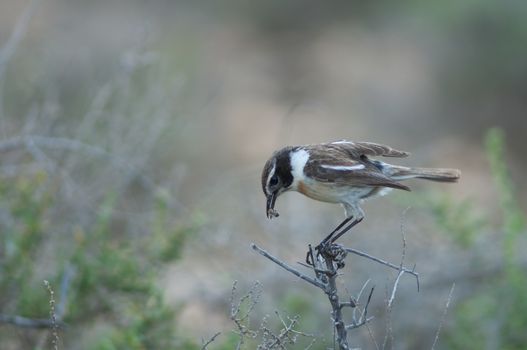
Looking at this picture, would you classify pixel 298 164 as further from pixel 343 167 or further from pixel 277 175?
pixel 343 167

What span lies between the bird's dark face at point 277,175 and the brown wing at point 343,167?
11cm

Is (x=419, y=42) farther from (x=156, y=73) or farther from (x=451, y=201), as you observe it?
(x=451, y=201)

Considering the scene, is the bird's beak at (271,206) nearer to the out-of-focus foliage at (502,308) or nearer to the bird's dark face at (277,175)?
the bird's dark face at (277,175)

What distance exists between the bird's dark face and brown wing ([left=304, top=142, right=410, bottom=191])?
111 mm

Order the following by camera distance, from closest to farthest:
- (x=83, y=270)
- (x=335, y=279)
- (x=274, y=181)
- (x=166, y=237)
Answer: (x=335, y=279) → (x=274, y=181) → (x=83, y=270) → (x=166, y=237)

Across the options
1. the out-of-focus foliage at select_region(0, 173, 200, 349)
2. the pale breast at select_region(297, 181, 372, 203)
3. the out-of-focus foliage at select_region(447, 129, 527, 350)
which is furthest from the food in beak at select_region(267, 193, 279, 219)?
the out-of-focus foliage at select_region(447, 129, 527, 350)

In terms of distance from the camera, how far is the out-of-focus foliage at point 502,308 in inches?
292

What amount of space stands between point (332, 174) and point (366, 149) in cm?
24

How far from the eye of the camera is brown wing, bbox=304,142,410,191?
5.37 meters

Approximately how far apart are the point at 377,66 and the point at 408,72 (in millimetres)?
585

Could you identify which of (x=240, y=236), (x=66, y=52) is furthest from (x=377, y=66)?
(x=240, y=236)

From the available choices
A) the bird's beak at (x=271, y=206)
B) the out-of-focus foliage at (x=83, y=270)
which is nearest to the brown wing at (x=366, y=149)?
the bird's beak at (x=271, y=206)

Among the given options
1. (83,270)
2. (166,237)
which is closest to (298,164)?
(166,237)

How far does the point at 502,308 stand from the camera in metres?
7.57
